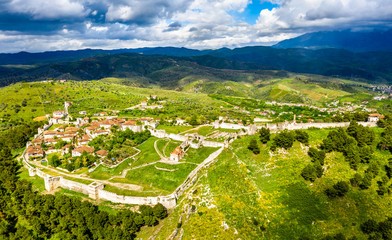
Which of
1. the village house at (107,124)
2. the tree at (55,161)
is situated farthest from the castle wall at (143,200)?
the village house at (107,124)

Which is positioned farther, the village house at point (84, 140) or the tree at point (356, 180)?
the village house at point (84, 140)

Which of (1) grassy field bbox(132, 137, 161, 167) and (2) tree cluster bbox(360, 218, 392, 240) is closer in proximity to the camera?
(2) tree cluster bbox(360, 218, 392, 240)

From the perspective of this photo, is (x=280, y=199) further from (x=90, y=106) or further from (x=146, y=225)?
(x=90, y=106)

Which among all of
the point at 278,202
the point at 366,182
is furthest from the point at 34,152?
the point at 366,182

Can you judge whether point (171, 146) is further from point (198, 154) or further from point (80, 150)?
point (80, 150)

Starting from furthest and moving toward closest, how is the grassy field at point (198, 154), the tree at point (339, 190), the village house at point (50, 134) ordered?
the village house at point (50, 134), the grassy field at point (198, 154), the tree at point (339, 190)

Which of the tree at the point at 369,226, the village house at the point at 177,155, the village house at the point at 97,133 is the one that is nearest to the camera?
the tree at the point at 369,226

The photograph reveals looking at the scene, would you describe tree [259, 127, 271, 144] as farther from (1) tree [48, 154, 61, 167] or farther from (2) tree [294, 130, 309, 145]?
(1) tree [48, 154, 61, 167]

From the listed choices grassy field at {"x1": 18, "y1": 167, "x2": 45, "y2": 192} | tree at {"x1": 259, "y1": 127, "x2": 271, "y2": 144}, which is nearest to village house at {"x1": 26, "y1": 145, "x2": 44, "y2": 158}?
grassy field at {"x1": 18, "y1": 167, "x2": 45, "y2": 192}

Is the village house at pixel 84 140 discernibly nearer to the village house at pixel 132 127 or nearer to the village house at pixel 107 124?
the village house at pixel 107 124

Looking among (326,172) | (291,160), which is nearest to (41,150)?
(291,160)

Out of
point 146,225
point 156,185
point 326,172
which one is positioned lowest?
point 146,225
